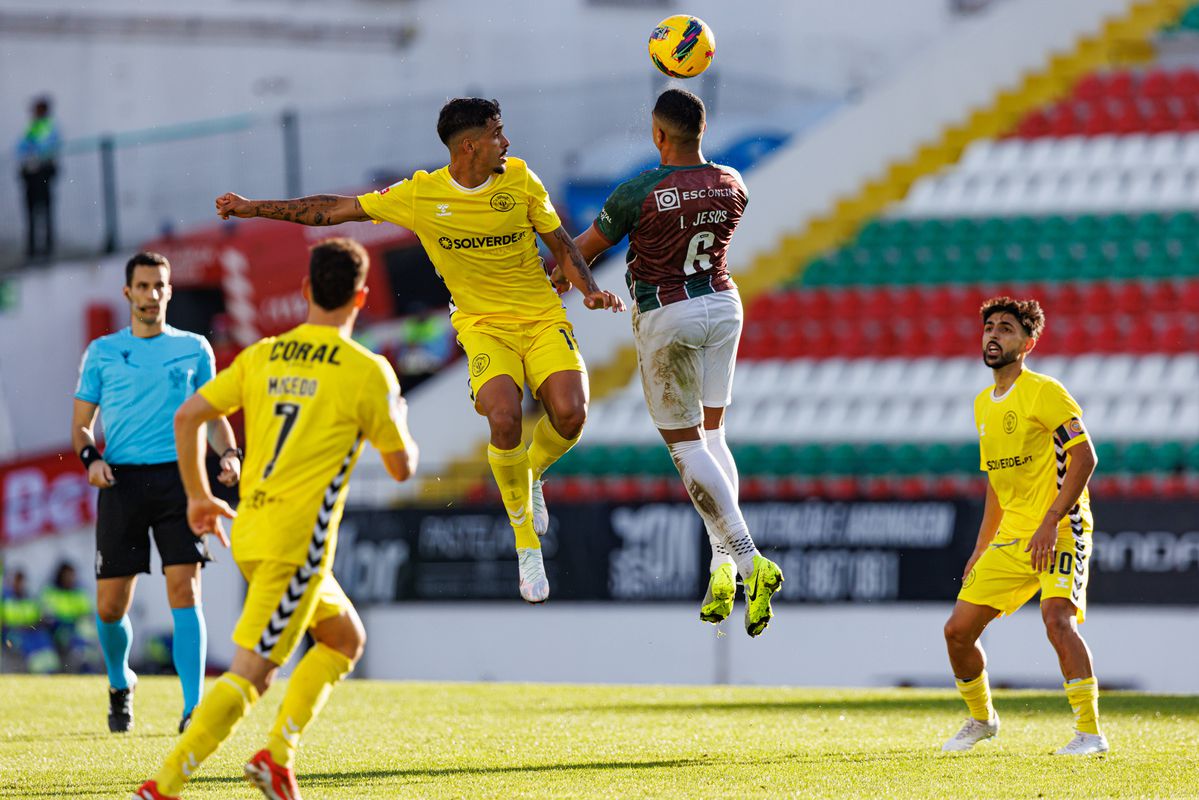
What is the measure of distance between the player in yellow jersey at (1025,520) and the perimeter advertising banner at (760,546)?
5.22 metres

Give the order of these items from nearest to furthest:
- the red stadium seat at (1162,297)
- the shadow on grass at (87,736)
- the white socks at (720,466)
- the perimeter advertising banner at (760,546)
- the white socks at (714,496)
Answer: the white socks at (714,496) < the white socks at (720,466) < the shadow on grass at (87,736) < the perimeter advertising banner at (760,546) < the red stadium seat at (1162,297)

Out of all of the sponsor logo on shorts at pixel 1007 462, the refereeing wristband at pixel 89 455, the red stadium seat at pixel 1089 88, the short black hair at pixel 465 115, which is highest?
the red stadium seat at pixel 1089 88

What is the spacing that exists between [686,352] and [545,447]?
85cm

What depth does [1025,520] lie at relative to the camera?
818 cm

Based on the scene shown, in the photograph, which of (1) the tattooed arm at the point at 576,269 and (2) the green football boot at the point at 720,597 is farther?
(2) the green football boot at the point at 720,597

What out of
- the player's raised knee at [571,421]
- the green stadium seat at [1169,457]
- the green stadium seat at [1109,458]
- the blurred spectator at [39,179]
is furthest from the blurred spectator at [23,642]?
the green stadium seat at [1169,457]

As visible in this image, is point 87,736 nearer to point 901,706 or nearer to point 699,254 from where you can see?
point 699,254

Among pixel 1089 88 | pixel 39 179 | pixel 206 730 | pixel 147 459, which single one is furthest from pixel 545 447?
pixel 39 179

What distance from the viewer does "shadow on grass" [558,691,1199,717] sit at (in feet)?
33.9

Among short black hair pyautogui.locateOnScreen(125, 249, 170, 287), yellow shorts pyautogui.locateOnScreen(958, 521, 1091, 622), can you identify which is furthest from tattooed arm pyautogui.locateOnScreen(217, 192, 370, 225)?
yellow shorts pyautogui.locateOnScreen(958, 521, 1091, 622)

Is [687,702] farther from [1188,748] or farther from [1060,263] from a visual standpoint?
[1060,263]

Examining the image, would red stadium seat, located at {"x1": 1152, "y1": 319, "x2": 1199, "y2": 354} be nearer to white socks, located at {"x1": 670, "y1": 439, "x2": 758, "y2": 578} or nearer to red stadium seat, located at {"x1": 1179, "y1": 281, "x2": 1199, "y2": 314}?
red stadium seat, located at {"x1": 1179, "y1": 281, "x2": 1199, "y2": 314}

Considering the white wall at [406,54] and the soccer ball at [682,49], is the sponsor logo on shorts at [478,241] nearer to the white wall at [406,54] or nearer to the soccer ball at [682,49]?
the soccer ball at [682,49]

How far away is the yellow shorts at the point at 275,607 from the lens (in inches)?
232
